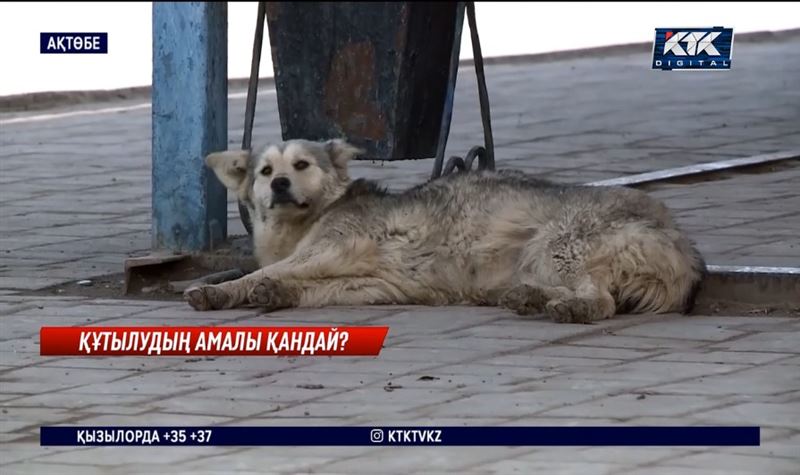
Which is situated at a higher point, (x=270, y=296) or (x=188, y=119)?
(x=188, y=119)

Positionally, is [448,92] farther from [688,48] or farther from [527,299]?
[527,299]

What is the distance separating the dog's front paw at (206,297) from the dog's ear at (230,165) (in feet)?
2.37

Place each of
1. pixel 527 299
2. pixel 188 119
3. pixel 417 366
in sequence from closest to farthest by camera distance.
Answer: pixel 417 366 < pixel 527 299 < pixel 188 119

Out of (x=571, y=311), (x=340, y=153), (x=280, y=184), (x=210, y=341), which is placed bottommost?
(x=210, y=341)

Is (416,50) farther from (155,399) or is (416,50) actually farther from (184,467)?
(184,467)

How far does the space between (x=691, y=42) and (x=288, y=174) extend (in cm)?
200

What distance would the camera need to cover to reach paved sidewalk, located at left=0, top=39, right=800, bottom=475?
17.6ft

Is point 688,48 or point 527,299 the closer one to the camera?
point 527,299

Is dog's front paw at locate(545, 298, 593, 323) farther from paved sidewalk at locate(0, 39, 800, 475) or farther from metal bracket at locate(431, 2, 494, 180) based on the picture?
metal bracket at locate(431, 2, 494, 180)

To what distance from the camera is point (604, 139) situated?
13.1 meters

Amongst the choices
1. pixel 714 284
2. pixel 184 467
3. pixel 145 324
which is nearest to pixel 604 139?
pixel 714 284

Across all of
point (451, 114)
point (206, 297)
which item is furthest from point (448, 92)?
point (206, 297)

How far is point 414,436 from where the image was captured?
18.2 ft

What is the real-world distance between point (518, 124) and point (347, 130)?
521cm
